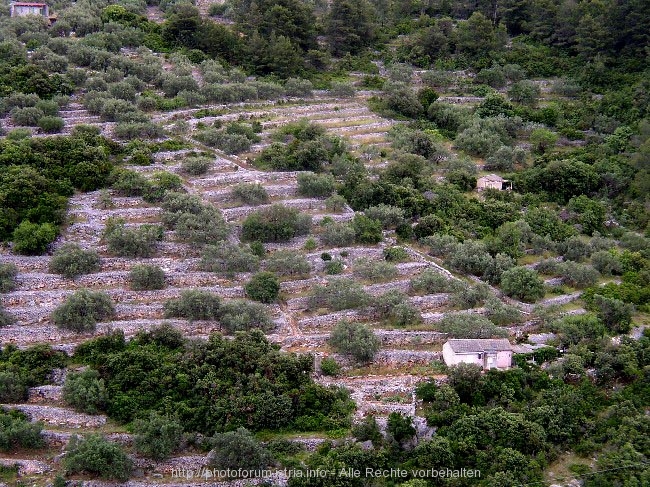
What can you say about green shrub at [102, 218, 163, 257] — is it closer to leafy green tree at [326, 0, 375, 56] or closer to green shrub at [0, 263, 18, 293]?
green shrub at [0, 263, 18, 293]

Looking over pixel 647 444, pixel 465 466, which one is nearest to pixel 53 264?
pixel 465 466

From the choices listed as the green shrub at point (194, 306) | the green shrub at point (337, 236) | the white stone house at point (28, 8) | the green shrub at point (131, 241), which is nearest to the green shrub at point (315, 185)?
the green shrub at point (337, 236)

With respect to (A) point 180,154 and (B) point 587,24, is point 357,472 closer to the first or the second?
(A) point 180,154

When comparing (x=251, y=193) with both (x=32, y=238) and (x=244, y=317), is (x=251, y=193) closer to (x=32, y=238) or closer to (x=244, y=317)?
(x=244, y=317)

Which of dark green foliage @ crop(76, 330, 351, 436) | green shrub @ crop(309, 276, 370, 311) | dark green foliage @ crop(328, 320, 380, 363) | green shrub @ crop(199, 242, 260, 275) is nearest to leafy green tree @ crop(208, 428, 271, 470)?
dark green foliage @ crop(76, 330, 351, 436)

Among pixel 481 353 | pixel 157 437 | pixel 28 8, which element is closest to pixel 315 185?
pixel 481 353

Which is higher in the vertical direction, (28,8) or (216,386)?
(28,8)
